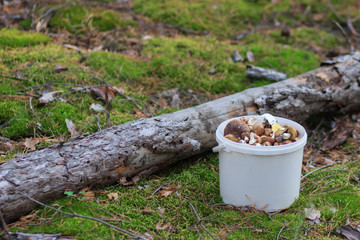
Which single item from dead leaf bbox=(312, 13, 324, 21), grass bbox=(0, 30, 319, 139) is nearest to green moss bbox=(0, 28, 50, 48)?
grass bbox=(0, 30, 319, 139)

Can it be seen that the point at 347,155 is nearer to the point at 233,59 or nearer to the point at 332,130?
the point at 332,130

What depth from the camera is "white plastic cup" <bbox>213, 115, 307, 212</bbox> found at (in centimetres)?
242

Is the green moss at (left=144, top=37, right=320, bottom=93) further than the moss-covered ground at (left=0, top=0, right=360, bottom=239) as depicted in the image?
Yes

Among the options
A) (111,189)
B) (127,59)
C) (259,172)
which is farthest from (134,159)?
(127,59)

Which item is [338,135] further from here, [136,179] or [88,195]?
[88,195]

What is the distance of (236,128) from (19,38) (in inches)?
136

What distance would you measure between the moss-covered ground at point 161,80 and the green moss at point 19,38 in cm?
1

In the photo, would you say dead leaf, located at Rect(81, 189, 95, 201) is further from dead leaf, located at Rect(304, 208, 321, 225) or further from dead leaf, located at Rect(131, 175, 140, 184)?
dead leaf, located at Rect(304, 208, 321, 225)

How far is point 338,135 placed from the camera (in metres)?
3.96

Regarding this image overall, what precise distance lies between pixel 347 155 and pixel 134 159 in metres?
2.42

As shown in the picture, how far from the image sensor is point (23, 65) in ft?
12.9

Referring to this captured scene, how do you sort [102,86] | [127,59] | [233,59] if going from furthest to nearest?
[233,59] → [127,59] → [102,86]

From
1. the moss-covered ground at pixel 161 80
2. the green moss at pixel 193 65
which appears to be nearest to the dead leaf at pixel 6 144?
the moss-covered ground at pixel 161 80

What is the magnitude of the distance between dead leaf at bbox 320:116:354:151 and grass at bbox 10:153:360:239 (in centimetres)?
87
